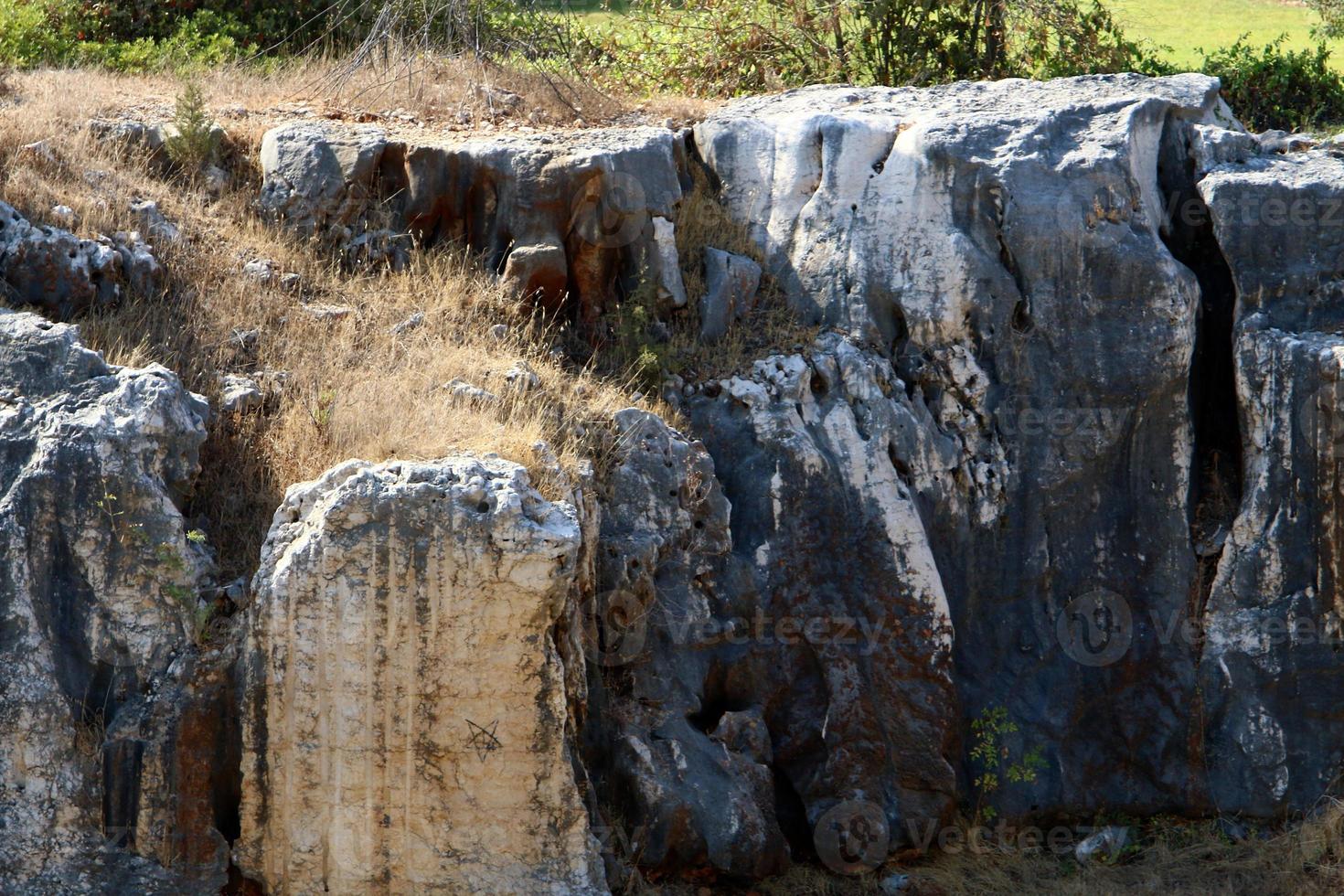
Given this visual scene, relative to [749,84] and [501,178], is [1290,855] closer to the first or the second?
[501,178]

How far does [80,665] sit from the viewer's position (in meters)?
5.55

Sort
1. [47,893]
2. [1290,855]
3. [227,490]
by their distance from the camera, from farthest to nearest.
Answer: [1290,855] → [227,490] → [47,893]

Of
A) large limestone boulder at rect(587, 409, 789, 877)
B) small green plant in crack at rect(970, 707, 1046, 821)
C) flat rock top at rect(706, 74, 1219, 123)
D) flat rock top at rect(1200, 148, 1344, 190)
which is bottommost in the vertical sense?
small green plant in crack at rect(970, 707, 1046, 821)

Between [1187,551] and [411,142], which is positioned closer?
[1187,551]

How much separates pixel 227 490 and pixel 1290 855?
5.88 m

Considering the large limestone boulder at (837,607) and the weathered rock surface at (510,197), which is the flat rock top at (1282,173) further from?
the weathered rock surface at (510,197)

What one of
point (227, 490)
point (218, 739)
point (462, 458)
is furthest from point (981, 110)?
point (218, 739)

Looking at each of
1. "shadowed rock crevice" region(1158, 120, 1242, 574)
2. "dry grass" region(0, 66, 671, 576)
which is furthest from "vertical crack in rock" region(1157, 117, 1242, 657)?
"dry grass" region(0, 66, 671, 576)

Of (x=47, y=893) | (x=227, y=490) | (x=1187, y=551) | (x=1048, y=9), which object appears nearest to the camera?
(x=47, y=893)

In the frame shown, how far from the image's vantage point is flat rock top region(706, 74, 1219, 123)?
855 cm

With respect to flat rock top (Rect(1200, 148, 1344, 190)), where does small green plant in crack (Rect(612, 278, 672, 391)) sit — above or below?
below

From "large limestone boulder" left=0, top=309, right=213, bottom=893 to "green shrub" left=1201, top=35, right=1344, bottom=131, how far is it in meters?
9.84

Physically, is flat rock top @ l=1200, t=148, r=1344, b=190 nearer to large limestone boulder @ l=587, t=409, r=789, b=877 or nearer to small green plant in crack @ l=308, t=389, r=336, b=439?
large limestone boulder @ l=587, t=409, r=789, b=877

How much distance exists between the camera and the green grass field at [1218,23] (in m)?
15.3
